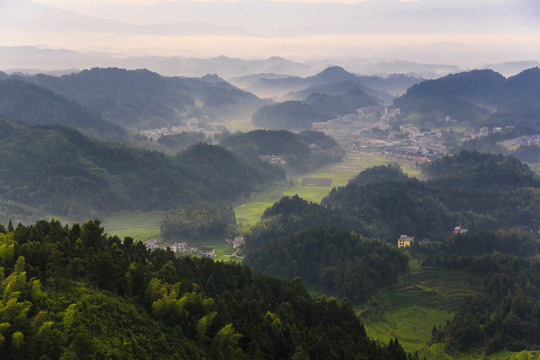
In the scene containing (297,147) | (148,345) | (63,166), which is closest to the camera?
(148,345)

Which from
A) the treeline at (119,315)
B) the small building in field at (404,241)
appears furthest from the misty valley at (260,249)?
the small building in field at (404,241)

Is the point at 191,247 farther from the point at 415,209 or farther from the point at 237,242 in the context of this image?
the point at 415,209

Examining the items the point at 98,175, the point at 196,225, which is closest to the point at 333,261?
the point at 196,225

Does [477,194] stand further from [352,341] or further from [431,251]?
[352,341]

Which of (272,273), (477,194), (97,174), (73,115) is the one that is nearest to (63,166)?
(97,174)

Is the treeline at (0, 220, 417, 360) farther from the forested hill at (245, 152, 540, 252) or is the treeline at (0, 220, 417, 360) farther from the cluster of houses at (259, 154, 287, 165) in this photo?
the cluster of houses at (259, 154, 287, 165)

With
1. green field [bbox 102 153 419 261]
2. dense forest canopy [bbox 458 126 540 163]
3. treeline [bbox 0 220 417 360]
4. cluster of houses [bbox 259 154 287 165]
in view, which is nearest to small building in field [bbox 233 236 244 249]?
green field [bbox 102 153 419 261]
